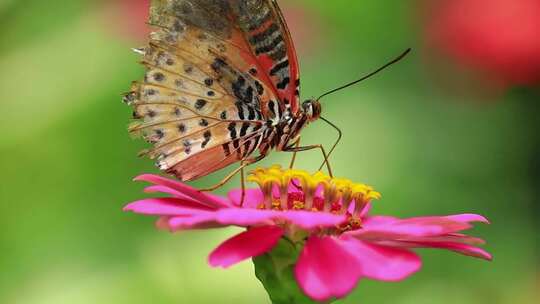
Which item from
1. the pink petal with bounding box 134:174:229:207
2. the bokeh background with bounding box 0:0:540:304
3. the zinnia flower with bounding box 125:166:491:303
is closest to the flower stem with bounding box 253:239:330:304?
the zinnia flower with bounding box 125:166:491:303

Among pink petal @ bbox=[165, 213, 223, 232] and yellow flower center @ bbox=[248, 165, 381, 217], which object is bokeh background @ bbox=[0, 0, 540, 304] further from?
pink petal @ bbox=[165, 213, 223, 232]

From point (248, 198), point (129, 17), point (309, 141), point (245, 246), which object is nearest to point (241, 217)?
point (245, 246)

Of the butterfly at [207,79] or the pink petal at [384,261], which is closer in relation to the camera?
the pink petal at [384,261]

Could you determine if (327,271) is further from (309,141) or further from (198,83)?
(309,141)

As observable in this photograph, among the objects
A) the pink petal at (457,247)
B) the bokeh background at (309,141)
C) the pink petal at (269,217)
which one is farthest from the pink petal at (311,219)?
the bokeh background at (309,141)

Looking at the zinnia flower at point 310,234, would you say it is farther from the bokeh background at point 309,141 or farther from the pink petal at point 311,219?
the bokeh background at point 309,141

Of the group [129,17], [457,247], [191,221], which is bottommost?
[457,247]
